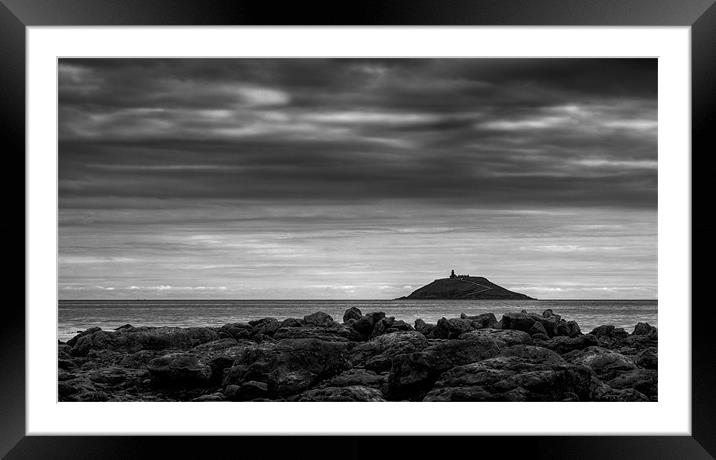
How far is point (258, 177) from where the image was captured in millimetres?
20031

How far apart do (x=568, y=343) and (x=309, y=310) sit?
1244 cm

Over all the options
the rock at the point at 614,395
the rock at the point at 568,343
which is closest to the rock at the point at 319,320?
the rock at the point at 568,343

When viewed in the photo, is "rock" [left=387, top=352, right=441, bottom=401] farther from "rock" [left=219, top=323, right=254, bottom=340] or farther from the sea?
the sea

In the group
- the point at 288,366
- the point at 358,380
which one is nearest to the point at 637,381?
the point at 358,380

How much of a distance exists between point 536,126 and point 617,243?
12.6 ft

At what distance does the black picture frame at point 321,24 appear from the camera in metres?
3.23

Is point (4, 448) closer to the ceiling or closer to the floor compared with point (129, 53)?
closer to the floor

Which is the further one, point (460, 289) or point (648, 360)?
point (460, 289)

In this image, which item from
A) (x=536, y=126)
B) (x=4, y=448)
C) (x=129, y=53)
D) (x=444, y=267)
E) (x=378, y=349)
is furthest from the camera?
(x=444, y=267)

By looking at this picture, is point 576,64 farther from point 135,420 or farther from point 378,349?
point 135,420

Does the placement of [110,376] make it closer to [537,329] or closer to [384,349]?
[384,349]

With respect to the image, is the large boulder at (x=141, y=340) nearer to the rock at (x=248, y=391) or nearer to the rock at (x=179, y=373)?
the rock at (x=179, y=373)

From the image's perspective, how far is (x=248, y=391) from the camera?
16.8 ft

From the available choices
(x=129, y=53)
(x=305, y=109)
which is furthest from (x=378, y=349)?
(x=305, y=109)
